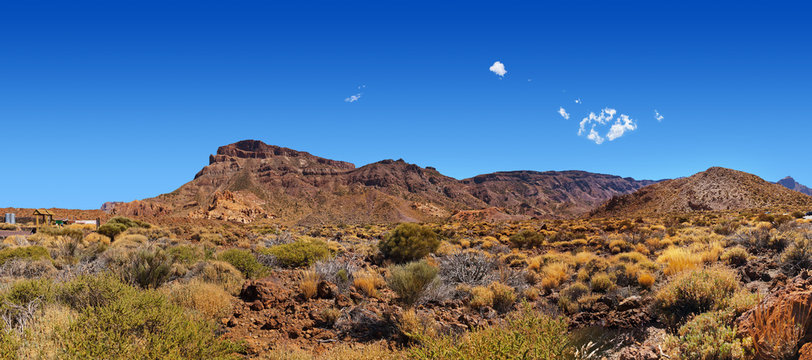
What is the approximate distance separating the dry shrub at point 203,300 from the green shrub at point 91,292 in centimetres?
90

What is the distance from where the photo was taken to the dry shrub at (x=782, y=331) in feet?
12.2

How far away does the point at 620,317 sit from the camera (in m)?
6.43

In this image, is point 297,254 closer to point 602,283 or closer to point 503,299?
point 503,299

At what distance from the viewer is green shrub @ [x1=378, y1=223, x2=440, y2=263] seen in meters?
14.5

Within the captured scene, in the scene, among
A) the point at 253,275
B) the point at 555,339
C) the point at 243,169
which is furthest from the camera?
the point at 243,169

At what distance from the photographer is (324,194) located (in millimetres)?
93062

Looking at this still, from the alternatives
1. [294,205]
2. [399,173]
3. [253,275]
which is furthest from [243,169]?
[253,275]

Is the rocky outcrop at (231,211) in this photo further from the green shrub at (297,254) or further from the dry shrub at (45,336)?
the dry shrub at (45,336)

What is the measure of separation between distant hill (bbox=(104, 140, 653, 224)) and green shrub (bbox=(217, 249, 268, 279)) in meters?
54.4

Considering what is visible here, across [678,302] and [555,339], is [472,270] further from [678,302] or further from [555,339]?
[555,339]

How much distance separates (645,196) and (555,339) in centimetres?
6870

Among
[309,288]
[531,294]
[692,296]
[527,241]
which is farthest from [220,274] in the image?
[527,241]

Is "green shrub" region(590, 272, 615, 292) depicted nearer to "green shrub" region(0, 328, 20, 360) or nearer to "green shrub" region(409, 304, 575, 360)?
"green shrub" region(409, 304, 575, 360)

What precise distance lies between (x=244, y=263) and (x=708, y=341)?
10530mm
